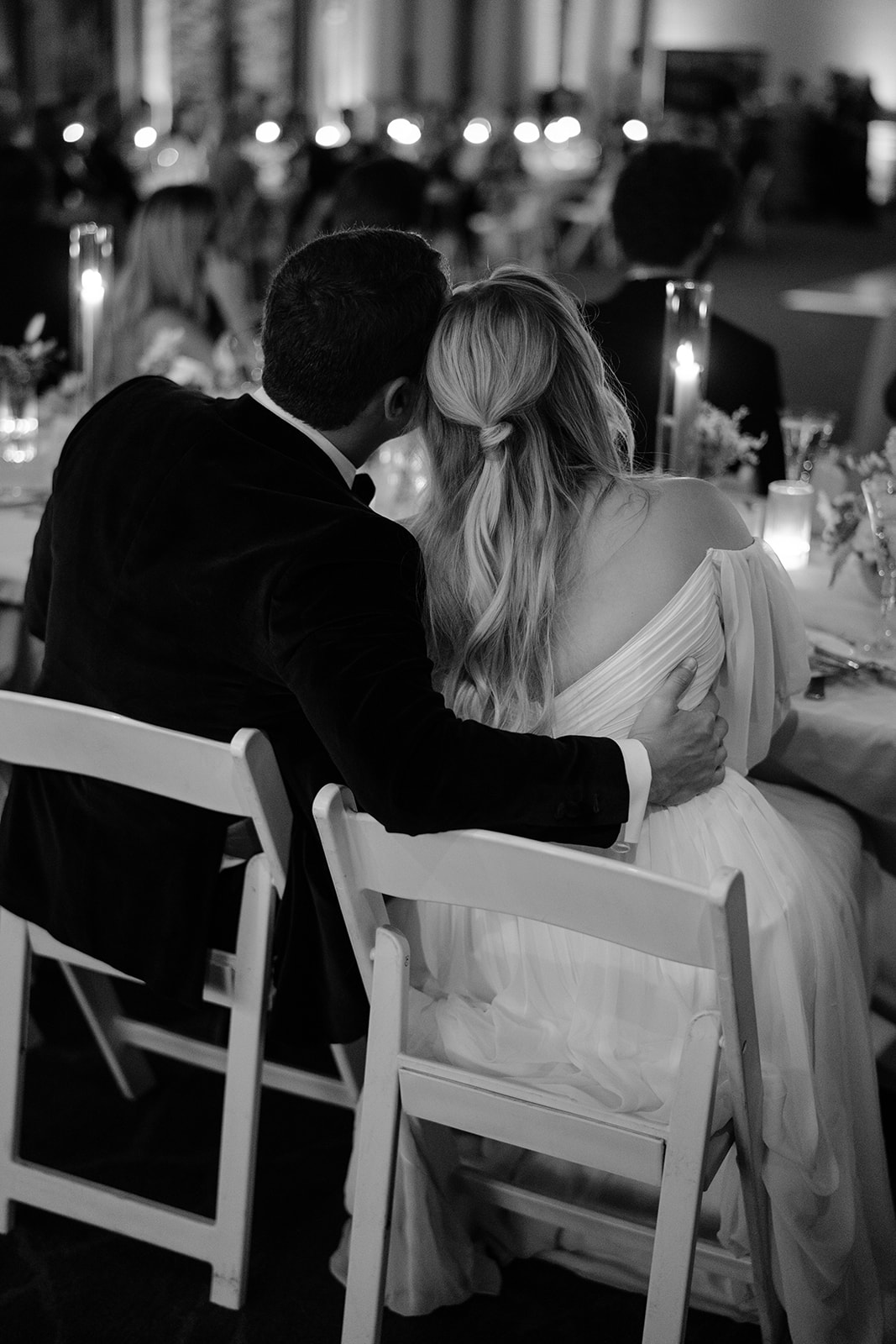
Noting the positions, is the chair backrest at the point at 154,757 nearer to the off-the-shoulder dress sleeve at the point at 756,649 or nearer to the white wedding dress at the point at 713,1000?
the white wedding dress at the point at 713,1000

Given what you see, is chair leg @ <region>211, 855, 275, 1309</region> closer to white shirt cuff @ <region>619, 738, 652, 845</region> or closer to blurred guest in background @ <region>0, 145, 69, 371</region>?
white shirt cuff @ <region>619, 738, 652, 845</region>

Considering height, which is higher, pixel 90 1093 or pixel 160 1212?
pixel 160 1212

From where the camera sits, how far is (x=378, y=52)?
19.1 m

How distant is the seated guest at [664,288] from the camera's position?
3027 millimetres

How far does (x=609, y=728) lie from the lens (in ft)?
5.62

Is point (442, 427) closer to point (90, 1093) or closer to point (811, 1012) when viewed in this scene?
point (811, 1012)

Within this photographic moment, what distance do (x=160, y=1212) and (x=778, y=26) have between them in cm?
2062

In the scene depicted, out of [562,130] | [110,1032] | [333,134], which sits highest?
[562,130]

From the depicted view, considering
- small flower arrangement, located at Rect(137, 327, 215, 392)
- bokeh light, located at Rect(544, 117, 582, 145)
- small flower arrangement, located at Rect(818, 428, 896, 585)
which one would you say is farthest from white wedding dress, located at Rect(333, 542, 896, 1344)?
bokeh light, located at Rect(544, 117, 582, 145)

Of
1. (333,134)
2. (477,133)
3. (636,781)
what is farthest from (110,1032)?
(333,134)

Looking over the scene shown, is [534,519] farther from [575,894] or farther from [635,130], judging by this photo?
[635,130]

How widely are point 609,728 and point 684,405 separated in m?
1.00

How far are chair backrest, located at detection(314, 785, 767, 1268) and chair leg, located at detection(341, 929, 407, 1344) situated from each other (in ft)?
0.22

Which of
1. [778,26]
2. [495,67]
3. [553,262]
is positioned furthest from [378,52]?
[553,262]
